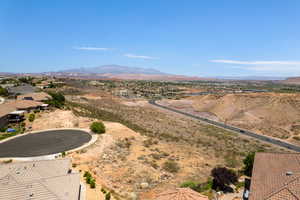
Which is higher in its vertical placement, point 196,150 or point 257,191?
point 257,191

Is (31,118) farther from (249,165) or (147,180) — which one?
(249,165)

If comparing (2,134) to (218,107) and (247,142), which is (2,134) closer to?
(247,142)

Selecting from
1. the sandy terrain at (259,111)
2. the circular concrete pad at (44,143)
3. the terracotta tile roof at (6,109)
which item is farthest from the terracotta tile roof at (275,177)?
the terracotta tile roof at (6,109)

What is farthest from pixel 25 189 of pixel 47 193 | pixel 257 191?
pixel 257 191

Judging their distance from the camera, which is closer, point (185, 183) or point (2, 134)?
point (185, 183)

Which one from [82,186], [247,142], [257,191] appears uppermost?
[257,191]

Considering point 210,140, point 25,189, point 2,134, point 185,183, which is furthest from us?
point 210,140

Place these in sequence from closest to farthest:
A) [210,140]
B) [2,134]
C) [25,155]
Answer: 1. [25,155]
2. [2,134]
3. [210,140]

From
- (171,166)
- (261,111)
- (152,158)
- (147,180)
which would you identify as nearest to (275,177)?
(171,166)
